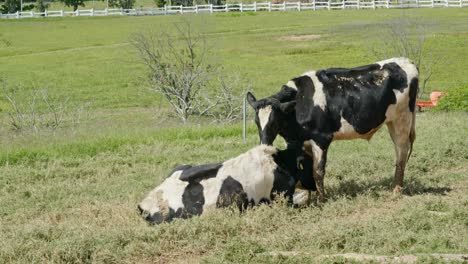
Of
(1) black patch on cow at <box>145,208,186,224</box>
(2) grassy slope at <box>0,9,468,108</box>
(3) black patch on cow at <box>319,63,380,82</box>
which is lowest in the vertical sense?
(2) grassy slope at <box>0,9,468,108</box>

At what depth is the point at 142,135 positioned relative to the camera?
1667 cm

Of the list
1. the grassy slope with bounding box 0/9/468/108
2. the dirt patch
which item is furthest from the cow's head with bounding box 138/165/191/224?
the dirt patch

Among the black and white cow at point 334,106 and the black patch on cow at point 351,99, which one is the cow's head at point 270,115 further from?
the black patch on cow at point 351,99

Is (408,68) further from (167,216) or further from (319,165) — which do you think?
(167,216)

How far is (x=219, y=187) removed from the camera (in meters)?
9.27

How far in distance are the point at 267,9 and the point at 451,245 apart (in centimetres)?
7393

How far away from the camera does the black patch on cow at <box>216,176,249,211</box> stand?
30.2ft

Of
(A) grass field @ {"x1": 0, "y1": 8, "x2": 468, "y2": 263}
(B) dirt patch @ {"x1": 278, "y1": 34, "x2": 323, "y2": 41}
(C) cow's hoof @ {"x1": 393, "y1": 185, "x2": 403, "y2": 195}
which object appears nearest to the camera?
(A) grass field @ {"x1": 0, "y1": 8, "x2": 468, "y2": 263}

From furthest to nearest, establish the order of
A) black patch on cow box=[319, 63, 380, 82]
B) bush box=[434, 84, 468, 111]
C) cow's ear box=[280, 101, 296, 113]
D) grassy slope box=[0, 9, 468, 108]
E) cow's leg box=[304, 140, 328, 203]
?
grassy slope box=[0, 9, 468, 108] < bush box=[434, 84, 468, 111] < black patch on cow box=[319, 63, 380, 82] < cow's leg box=[304, 140, 328, 203] < cow's ear box=[280, 101, 296, 113]

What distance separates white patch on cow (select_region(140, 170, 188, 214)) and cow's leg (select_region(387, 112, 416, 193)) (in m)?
3.34

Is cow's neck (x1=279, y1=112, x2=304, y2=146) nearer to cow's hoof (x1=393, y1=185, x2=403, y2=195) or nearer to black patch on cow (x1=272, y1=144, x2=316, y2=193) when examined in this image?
black patch on cow (x1=272, y1=144, x2=316, y2=193)

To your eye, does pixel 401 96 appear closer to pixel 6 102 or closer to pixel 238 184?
pixel 238 184

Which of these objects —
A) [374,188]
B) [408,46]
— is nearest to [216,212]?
[374,188]

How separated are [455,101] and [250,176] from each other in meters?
13.1
